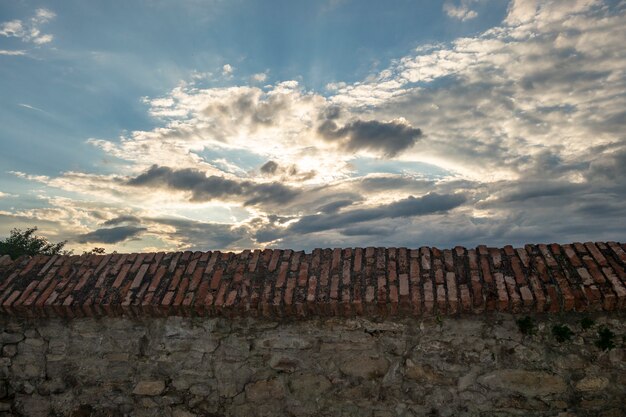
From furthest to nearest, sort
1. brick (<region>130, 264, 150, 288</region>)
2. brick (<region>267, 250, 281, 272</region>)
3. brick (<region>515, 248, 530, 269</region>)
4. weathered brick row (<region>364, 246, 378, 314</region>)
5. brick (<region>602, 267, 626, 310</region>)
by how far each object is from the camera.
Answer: brick (<region>130, 264, 150, 288</region>) → brick (<region>267, 250, 281, 272</region>) → brick (<region>515, 248, 530, 269</region>) → weathered brick row (<region>364, 246, 378, 314</region>) → brick (<region>602, 267, 626, 310</region>)

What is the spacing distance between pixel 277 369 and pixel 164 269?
63.4 inches

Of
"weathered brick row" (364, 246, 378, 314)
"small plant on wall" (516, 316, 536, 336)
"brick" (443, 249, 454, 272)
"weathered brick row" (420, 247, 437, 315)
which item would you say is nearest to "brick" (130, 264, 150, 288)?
"weathered brick row" (364, 246, 378, 314)

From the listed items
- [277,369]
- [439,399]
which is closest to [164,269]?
[277,369]

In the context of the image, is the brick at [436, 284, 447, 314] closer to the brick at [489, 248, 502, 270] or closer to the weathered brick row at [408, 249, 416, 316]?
the weathered brick row at [408, 249, 416, 316]

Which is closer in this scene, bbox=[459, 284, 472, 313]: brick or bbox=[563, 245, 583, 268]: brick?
bbox=[459, 284, 472, 313]: brick

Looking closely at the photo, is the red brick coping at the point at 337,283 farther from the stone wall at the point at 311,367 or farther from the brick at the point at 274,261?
the stone wall at the point at 311,367

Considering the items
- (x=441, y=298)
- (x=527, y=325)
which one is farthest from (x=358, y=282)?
(x=527, y=325)

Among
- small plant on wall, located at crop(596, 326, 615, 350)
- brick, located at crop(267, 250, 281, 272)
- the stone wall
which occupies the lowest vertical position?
the stone wall

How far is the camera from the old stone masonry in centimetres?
425

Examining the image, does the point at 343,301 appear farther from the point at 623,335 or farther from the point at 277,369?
the point at 623,335

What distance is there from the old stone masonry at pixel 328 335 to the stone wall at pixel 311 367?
0.01 m

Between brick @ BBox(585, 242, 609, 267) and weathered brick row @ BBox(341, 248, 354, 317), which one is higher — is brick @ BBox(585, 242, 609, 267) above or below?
above

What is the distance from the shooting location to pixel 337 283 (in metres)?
4.57

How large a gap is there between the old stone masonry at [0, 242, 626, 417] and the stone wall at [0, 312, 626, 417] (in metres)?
0.01
